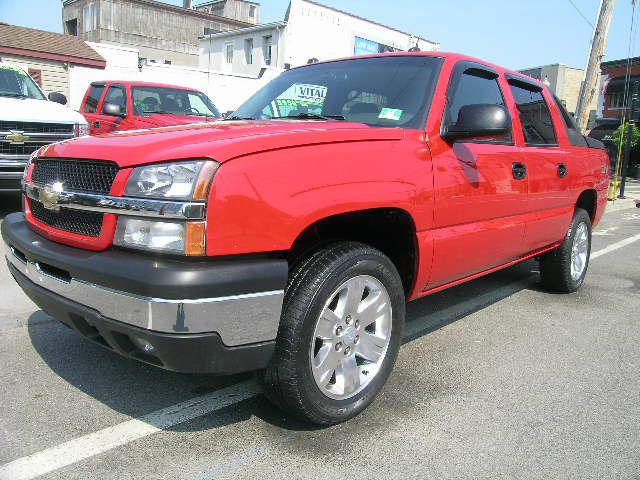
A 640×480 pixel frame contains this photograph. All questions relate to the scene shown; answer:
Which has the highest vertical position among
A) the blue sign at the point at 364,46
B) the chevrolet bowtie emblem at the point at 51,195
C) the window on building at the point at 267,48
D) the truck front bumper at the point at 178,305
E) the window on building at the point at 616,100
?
the blue sign at the point at 364,46

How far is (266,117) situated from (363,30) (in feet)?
110

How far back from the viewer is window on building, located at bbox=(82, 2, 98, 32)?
161ft

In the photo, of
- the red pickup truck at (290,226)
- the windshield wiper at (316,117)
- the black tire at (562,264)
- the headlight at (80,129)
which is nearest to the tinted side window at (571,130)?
the black tire at (562,264)

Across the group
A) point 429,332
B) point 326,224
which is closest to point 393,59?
point 326,224

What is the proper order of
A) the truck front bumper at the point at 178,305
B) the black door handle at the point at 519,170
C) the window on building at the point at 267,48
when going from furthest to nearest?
the window on building at the point at 267,48
the black door handle at the point at 519,170
the truck front bumper at the point at 178,305

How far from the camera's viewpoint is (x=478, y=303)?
4801 millimetres

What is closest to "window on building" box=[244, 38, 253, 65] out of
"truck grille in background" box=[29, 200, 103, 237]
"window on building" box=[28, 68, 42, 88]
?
"window on building" box=[28, 68, 42, 88]

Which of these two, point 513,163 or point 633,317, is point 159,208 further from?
point 633,317

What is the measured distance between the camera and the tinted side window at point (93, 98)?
1035cm

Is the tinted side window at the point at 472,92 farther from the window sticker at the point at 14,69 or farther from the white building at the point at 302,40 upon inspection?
the white building at the point at 302,40

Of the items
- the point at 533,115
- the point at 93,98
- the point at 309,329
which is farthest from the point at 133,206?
the point at 93,98

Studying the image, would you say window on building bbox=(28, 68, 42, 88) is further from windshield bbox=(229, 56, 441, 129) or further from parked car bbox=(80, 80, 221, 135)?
windshield bbox=(229, 56, 441, 129)

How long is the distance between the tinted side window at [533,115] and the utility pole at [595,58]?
899 centimetres

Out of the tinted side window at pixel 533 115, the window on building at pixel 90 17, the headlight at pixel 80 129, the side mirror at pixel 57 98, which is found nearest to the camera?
the tinted side window at pixel 533 115
